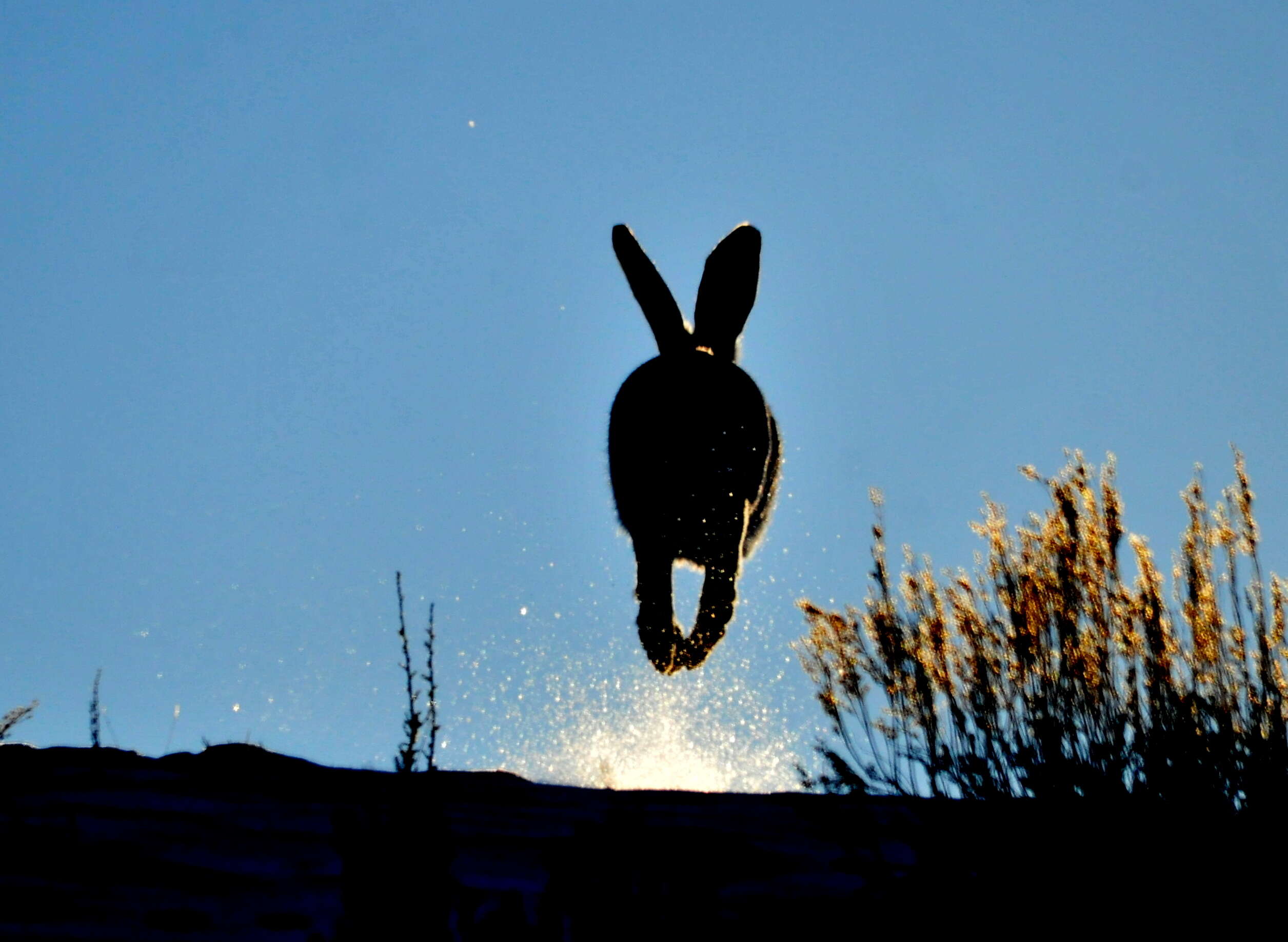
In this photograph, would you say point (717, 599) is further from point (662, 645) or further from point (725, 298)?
point (725, 298)

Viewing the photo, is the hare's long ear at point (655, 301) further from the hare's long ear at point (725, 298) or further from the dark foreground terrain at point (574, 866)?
the dark foreground terrain at point (574, 866)

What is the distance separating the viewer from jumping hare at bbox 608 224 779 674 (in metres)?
4.60

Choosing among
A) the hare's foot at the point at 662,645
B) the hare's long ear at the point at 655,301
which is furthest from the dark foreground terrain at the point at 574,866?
the hare's long ear at the point at 655,301

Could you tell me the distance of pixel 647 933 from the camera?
5.15 feet

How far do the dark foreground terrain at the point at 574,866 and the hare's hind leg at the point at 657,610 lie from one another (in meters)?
1.73

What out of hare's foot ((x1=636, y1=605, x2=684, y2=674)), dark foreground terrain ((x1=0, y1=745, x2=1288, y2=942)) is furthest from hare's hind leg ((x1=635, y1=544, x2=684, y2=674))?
dark foreground terrain ((x1=0, y1=745, x2=1288, y2=942))

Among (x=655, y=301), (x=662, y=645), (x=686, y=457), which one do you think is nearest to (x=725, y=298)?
(x=655, y=301)

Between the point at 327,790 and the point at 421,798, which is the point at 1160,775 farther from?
the point at 327,790

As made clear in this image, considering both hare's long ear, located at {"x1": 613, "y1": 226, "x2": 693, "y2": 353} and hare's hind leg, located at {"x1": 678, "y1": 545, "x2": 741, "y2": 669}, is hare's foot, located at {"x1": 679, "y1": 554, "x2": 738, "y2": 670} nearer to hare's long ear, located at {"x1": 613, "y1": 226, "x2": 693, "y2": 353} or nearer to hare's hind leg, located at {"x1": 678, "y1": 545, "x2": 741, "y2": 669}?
hare's hind leg, located at {"x1": 678, "y1": 545, "x2": 741, "y2": 669}

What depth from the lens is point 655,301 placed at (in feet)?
15.7

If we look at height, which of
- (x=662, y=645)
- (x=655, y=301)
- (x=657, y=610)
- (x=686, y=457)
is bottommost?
(x=662, y=645)

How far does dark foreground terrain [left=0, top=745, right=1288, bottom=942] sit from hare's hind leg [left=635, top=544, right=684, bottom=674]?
173cm

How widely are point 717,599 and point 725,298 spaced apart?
120 cm

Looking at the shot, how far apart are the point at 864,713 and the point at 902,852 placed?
0.36 metres
